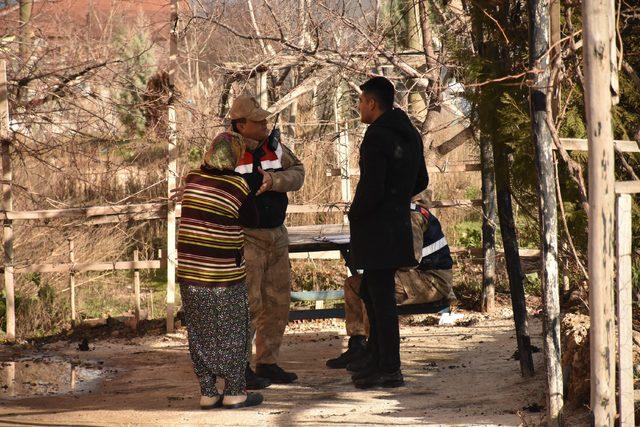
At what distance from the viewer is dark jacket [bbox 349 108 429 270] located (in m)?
6.15

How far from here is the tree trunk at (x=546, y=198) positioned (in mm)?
4754

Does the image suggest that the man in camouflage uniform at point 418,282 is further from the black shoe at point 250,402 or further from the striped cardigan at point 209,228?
the striped cardigan at point 209,228

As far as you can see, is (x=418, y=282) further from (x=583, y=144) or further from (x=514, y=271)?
(x=583, y=144)

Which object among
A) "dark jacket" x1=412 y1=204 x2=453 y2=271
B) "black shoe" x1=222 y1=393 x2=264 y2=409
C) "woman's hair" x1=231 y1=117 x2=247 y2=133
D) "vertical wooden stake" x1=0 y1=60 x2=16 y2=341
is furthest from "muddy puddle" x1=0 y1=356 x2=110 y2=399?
"dark jacket" x1=412 y1=204 x2=453 y2=271

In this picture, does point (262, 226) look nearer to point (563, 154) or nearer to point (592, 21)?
point (563, 154)

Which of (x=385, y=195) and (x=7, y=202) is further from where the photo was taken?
(x=7, y=202)

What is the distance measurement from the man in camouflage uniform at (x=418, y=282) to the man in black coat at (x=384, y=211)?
1.37ft

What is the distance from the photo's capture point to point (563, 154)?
4.55m

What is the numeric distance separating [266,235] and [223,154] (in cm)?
89

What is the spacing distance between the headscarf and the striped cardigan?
57mm

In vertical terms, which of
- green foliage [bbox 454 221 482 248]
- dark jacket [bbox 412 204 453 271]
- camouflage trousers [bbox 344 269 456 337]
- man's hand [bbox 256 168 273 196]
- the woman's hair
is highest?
the woman's hair

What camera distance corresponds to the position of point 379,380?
6367 millimetres

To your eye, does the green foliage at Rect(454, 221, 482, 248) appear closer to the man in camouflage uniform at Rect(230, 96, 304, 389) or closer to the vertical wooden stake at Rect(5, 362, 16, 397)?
the man in camouflage uniform at Rect(230, 96, 304, 389)

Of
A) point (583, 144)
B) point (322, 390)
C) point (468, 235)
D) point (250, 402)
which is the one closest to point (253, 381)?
point (322, 390)
